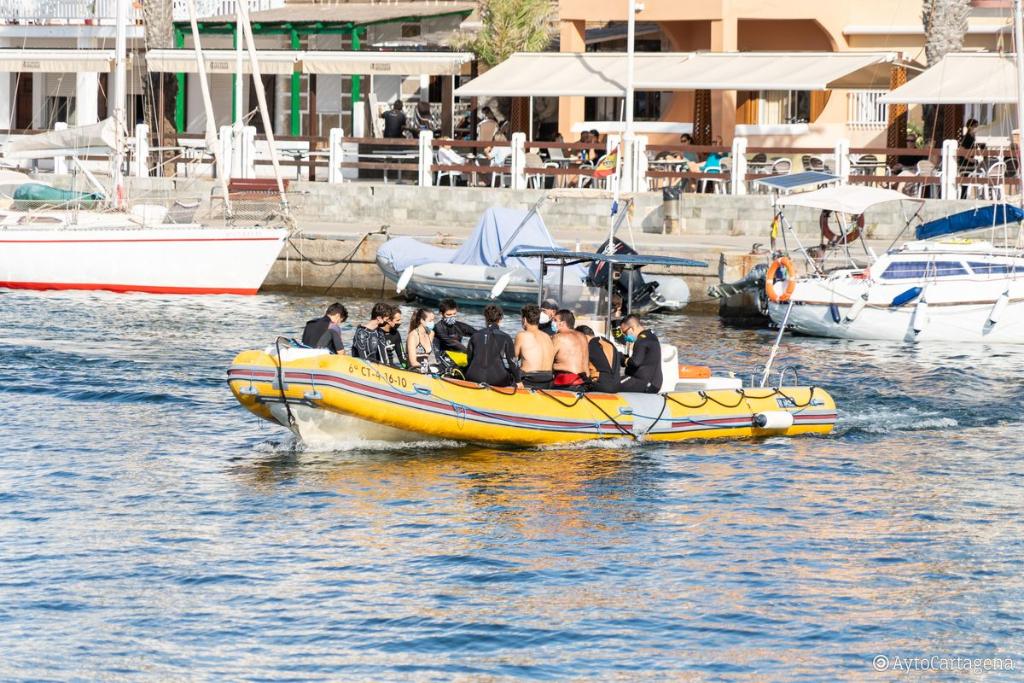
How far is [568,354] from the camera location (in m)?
18.5

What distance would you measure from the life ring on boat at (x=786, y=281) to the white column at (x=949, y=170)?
5.22 meters

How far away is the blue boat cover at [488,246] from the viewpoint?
28.8 meters

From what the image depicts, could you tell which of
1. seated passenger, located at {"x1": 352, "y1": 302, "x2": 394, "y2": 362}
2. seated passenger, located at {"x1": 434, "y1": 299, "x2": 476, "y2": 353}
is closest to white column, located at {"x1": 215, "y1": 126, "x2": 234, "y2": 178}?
seated passenger, located at {"x1": 434, "y1": 299, "x2": 476, "y2": 353}

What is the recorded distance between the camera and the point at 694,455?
18.4m

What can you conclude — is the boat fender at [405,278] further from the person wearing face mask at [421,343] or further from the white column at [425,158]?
the person wearing face mask at [421,343]

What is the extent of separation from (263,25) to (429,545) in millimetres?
28592

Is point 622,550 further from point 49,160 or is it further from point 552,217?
point 49,160

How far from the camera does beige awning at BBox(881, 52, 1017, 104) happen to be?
31.2m

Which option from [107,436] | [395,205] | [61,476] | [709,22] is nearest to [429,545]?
[61,476]

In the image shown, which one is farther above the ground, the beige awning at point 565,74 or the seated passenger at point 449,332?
the beige awning at point 565,74

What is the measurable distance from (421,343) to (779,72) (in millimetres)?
17539

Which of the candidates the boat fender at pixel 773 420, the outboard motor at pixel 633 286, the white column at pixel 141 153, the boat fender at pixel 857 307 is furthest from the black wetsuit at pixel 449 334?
the white column at pixel 141 153

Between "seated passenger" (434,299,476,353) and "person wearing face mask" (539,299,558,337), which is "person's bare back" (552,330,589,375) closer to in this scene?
"person wearing face mask" (539,299,558,337)

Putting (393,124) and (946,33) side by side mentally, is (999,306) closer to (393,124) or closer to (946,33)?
(946,33)
